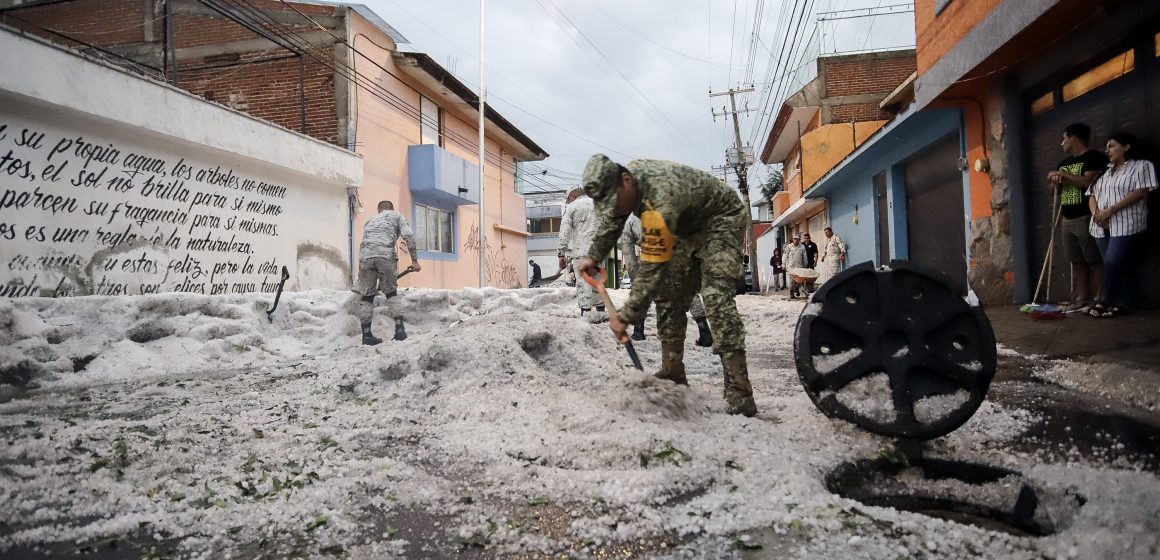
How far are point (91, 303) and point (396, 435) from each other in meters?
4.82

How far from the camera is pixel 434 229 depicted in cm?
1717

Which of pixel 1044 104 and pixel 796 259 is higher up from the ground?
pixel 1044 104

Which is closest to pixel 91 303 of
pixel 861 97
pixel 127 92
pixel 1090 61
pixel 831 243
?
pixel 127 92

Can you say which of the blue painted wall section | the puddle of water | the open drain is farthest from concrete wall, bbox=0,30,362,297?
the puddle of water

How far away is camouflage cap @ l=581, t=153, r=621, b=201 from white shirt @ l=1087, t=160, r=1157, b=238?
154 inches

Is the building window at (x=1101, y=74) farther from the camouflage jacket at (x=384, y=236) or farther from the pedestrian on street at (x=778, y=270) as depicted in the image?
the pedestrian on street at (x=778, y=270)

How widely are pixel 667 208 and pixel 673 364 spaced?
0.96 meters

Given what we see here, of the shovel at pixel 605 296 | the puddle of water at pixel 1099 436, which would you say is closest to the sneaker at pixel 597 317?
the shovel at pixel 605 296

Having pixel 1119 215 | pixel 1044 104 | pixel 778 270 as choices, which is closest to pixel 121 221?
pixel 1119 215

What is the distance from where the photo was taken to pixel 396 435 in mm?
2820

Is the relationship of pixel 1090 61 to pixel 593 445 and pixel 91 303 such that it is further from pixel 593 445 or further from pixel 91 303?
pixel 91 303

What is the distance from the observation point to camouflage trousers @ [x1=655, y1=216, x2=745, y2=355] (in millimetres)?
2980

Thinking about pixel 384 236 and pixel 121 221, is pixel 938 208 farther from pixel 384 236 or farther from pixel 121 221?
pixel 121 221

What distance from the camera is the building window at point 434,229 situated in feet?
53.3
